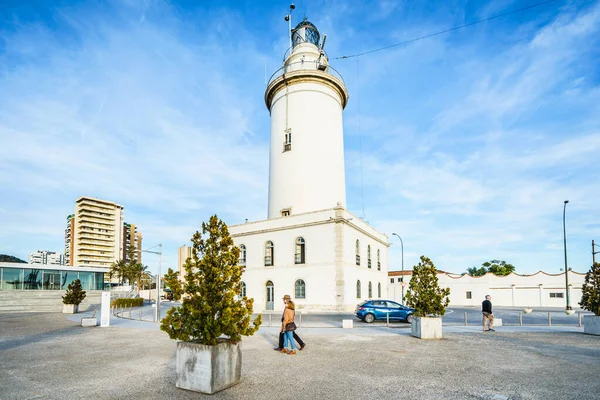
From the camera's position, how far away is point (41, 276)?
4019 cm

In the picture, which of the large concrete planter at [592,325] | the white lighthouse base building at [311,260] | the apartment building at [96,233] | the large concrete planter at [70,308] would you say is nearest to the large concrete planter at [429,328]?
the large concrete planter at [592,325]

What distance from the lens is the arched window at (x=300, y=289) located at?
3020 centimetres

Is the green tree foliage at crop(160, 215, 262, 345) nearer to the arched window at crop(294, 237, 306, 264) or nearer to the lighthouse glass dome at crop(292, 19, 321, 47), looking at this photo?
the arched window at crop(294, 237, 306, 264)

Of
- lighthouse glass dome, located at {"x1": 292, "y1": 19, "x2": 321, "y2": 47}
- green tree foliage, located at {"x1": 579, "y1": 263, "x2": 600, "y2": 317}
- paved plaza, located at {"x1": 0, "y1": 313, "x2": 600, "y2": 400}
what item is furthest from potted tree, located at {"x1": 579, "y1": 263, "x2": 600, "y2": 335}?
lighthouse glass dome, located at {"x1": 292, "y1": 19, "x2": 321, "y2": 47}

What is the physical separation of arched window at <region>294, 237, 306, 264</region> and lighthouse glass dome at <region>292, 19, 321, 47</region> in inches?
805

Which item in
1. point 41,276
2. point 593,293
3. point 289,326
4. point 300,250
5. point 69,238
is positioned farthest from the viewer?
point 69,238

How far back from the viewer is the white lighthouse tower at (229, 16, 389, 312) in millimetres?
29562

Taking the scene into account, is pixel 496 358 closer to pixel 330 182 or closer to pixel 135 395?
pixel 135 395

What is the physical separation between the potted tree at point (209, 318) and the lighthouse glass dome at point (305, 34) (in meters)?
34.5

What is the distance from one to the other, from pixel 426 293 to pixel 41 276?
42.2 m

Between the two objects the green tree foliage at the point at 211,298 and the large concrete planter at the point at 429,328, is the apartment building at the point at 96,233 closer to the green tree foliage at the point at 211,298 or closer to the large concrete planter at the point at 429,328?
the large concrete planter at the point at 429,328

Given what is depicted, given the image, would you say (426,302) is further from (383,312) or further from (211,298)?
(211,298)

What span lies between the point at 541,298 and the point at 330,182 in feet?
95.3

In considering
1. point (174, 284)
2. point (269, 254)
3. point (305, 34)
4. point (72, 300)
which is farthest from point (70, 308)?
point (305, 34)
